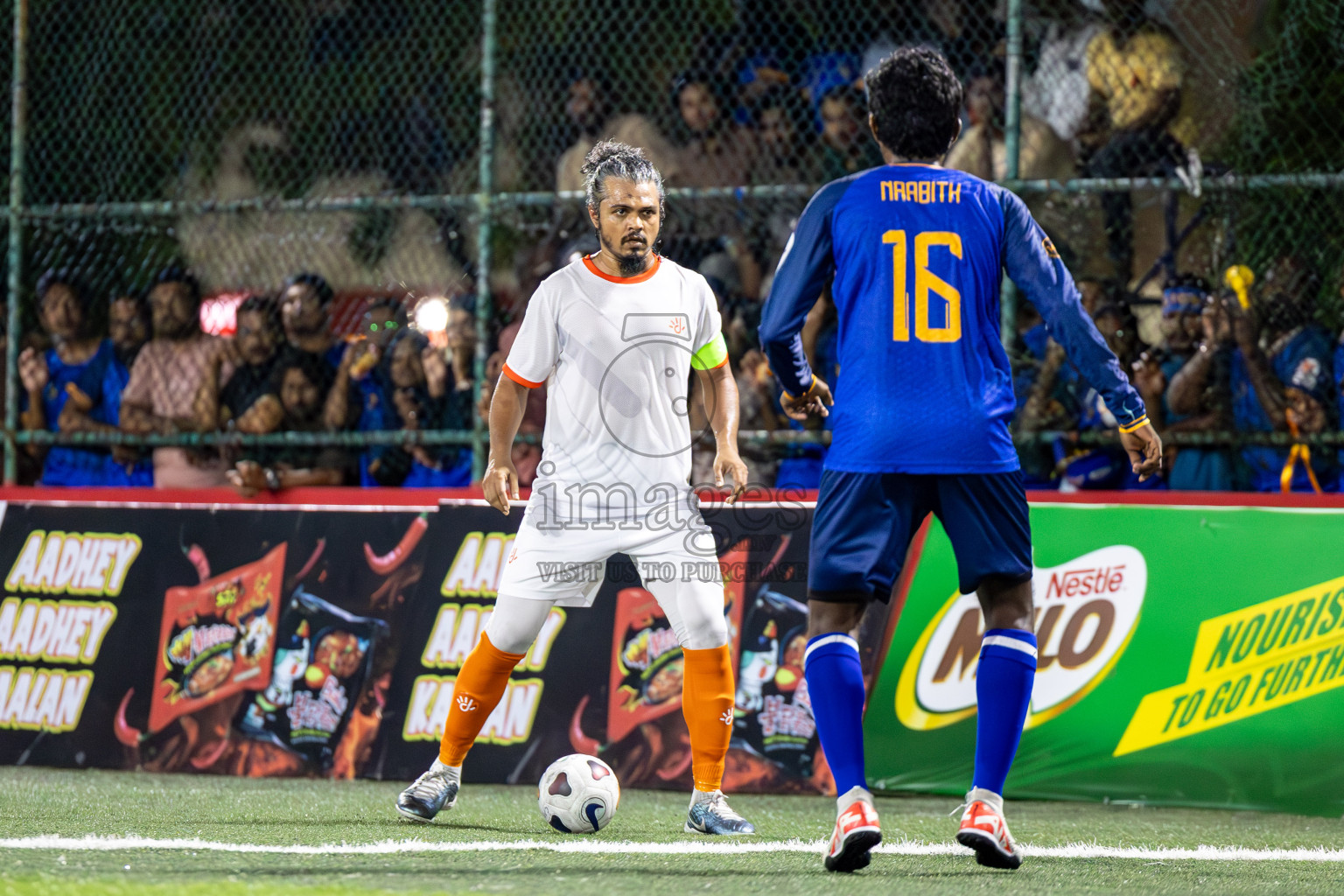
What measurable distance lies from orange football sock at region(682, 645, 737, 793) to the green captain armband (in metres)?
0.93

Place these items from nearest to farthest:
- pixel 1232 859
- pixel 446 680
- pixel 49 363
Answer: pixel 1232 859 < pixel 446 680 < pixel 49 363

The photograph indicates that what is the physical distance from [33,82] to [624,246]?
5.18 metres

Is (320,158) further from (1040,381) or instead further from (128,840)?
(128,840)

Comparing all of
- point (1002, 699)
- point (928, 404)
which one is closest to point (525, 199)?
point (928, 404)

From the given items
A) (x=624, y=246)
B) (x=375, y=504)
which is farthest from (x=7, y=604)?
(x=624, y=246)

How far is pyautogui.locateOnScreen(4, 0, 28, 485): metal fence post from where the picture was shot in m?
8.27

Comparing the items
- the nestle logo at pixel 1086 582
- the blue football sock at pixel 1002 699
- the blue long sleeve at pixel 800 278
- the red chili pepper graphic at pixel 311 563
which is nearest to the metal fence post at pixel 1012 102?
the nestle logo at pixel 1086 582

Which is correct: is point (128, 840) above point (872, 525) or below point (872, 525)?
below

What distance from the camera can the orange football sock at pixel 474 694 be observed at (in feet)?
17.2

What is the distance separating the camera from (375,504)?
7184 mm

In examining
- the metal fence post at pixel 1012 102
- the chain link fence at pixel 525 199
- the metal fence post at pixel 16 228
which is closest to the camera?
the metal fence post at pixel 1012 102

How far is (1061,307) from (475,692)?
7.65ft

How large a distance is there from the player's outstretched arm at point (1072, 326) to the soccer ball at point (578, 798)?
76.4 inches

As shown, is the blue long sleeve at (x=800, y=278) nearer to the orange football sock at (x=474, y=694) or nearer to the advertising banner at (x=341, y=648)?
the orange football sock at (x=474, y=694)
